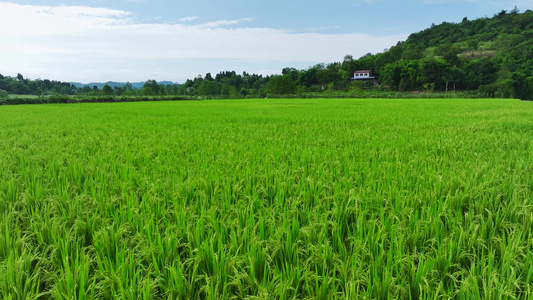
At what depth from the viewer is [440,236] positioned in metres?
1.93

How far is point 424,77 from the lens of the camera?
76.9m

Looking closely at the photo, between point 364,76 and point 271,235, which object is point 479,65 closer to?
point 364,76

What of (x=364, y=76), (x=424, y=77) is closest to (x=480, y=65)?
(x=424, y=77)

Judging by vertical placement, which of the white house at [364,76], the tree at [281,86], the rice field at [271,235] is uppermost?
the white house at [364,76]

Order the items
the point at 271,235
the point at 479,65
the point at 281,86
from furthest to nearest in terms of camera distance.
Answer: the point at 281,86 → the point at 479,65 → the point at 271,235

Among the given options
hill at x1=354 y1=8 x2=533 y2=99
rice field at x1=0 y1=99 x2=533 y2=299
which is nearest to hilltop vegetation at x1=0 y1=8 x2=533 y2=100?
hill at x1=354 y1=8 x2=533 y2=99

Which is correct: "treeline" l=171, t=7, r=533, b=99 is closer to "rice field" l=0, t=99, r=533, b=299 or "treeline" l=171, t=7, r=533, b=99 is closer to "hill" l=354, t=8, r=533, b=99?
"hill" l=354, t=8, r=533, b=99

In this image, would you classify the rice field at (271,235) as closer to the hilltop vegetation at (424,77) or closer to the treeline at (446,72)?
the hilltop vegetation at (424,77)

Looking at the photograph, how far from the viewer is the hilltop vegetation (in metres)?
70.1

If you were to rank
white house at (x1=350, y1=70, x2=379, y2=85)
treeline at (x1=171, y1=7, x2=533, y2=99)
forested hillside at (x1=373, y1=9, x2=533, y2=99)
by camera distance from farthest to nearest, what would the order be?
white house at (x1=350, y1=70, x2=379, y2=85) < treeline at (x1=171, y1=7, x2=533, y2=99) < forested hillside at (x1=373, y1=9, x2=533, y2=99)

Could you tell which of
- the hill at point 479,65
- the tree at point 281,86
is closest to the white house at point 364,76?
the hill at point 479,65

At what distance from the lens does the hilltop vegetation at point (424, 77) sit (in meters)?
70.1

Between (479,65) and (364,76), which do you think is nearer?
(479,65)

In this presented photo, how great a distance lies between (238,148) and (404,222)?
3.50 m
